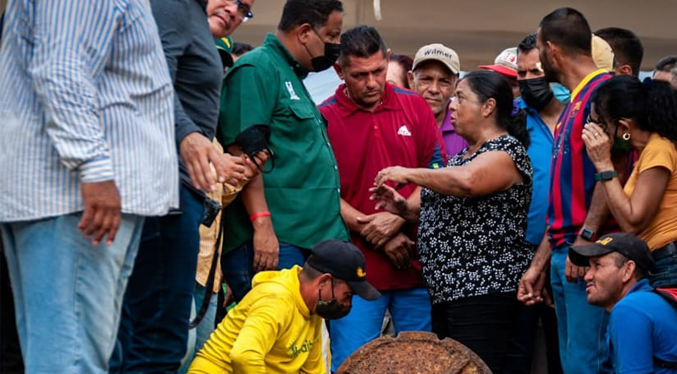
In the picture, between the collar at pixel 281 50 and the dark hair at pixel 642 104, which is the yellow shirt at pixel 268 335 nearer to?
the collar at pixel 281 50

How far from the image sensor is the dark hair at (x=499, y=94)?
19.4 feet

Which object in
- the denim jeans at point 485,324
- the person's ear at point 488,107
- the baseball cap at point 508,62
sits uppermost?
the person's ear at point 488,107

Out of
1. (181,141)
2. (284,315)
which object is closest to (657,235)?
(284,315)

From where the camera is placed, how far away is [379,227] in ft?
19.3

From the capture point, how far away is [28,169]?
9.81 ft

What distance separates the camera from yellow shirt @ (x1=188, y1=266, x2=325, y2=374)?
4.72 metres

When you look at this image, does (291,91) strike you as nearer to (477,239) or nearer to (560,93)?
(477,239)

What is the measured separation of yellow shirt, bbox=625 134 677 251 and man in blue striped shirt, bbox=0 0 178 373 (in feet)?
8.89

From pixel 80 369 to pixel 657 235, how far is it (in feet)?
9.80

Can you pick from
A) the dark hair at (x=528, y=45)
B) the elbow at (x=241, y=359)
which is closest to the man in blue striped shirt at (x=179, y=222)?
the elbow at (x=241, y=359)

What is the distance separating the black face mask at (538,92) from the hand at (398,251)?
45.6 inches

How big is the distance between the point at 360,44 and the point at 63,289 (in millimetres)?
3355

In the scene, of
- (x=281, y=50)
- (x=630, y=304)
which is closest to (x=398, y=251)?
(x=281, y=50)

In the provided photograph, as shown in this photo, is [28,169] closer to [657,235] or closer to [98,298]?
[98,298]
